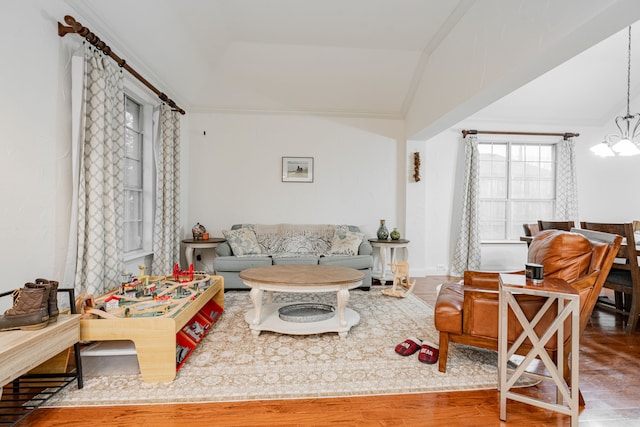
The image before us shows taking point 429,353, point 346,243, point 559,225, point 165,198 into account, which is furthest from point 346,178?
point 429,353

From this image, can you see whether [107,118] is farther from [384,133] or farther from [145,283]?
[384,133]

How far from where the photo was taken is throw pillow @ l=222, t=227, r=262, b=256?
430 centimetres

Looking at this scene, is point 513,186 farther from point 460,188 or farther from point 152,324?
point 152,324

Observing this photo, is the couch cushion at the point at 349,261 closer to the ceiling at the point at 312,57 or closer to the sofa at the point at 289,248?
the sofa at the point at 289,248

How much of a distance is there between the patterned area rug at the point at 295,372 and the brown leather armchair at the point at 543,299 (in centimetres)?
25

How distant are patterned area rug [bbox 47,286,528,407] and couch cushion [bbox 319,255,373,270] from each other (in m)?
1.28

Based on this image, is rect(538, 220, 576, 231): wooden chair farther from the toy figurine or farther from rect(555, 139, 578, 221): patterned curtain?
rect(555, 139, 578, 221): patterned curtain

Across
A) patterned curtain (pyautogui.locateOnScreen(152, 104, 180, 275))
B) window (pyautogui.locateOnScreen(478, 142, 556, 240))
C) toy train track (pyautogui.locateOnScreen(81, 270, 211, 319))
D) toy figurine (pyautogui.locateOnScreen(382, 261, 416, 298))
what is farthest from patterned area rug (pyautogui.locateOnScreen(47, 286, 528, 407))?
window (pyautogui.locateOnScreen(478, 142, 556, 240))

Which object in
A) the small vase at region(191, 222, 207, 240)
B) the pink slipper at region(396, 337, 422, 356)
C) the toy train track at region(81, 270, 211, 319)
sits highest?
the small vase at region(191, 222, 207, 240)

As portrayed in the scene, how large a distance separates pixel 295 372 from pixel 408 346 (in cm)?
87

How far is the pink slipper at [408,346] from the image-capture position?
93.0 inches

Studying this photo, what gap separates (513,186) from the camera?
5617 millimetres

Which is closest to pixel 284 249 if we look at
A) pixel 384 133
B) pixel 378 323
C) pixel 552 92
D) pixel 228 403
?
pixel 378 323

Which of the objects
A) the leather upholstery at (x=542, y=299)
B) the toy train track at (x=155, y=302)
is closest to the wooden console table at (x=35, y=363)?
the toy train track at (x=155, y=302)
